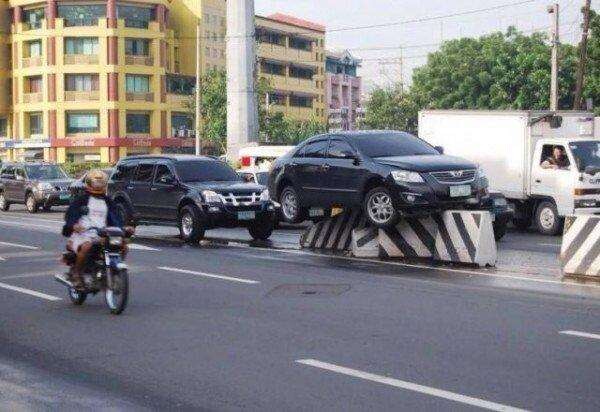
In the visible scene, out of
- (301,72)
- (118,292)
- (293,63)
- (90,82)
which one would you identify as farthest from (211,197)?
(301,72)

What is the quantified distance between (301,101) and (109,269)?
108 meters

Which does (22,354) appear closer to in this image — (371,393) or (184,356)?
(184,356)

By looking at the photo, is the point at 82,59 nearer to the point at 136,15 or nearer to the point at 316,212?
the point at 136,15

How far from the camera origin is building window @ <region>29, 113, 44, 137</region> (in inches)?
3519

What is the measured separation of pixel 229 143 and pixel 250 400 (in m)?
44.0

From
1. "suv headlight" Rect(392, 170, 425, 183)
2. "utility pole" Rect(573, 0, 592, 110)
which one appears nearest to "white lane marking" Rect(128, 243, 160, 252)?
"suv headlight" Rect(392, 170, 425, 183)

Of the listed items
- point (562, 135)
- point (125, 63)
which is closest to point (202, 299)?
point (562, 135)

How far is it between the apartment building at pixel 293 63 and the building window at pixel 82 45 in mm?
23580

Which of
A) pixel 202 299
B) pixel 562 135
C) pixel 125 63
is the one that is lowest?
pixel 202 299

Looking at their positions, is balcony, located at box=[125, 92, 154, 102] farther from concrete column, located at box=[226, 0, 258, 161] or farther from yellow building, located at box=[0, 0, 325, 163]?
concrete column, located at box=[226, 0, 258, 161]

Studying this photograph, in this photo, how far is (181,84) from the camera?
94562mm

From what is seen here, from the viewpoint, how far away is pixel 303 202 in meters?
19.6

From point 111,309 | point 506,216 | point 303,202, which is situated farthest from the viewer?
point 506,216

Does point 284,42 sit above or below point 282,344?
above
